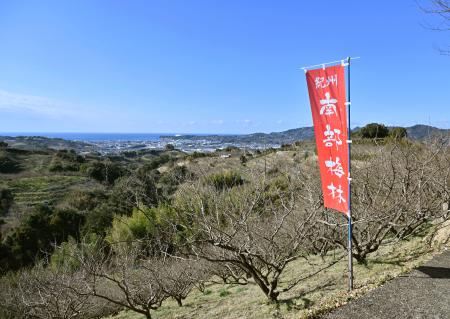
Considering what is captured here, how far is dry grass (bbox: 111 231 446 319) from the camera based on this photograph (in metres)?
5.67

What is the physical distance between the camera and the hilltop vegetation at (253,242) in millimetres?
7004

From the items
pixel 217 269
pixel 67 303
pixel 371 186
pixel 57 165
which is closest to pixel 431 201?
pixel 371 186

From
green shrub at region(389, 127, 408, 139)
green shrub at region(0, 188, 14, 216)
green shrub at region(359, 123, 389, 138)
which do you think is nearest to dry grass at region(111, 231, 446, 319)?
green shrub at region(389, 127, 408, 139)

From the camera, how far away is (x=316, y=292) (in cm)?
691

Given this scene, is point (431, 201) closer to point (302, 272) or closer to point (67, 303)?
point (302, 272)

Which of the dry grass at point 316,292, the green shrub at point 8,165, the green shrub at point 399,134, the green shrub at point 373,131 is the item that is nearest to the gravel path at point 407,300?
the dry grass at point 316,292

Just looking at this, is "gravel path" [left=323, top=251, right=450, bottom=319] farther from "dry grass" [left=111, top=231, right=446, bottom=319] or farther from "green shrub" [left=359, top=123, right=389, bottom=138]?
"green shrub" [left=359, top=123, right=389, bottom=138]

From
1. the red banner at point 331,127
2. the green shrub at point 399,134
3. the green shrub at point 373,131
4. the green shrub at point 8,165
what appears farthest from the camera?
the green shrub at point 8,165

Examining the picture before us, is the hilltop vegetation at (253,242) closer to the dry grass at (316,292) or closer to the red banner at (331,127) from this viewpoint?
the dry grass at (316,292)

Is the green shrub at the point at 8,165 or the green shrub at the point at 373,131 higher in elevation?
the green shrub at the point at 373,131

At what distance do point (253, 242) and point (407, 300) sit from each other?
9.32 feet

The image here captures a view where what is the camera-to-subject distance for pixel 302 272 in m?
9.67

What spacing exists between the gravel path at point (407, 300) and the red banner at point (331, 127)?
1.20 m

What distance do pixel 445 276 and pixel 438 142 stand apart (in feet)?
21.0
